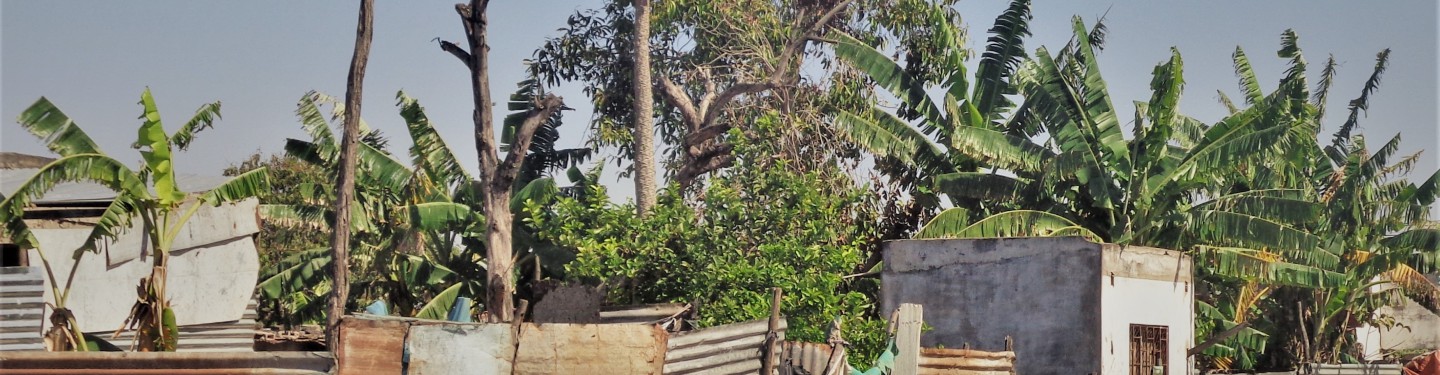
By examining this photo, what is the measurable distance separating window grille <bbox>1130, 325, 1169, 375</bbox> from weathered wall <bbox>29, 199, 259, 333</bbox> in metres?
9.79

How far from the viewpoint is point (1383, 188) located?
922 inches

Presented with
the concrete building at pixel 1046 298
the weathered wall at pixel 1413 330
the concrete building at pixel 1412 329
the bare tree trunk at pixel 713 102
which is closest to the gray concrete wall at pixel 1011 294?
the concrete building at pixel 1046 298

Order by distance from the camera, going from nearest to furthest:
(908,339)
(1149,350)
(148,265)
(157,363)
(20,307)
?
(157,363) → (20,307) → (908,339) → (148,265) → (1149,350)

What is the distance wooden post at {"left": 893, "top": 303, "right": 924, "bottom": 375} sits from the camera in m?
12.5

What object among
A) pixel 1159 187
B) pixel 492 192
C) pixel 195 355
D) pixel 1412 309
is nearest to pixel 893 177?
pixel 1159 187

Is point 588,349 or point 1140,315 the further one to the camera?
point 1140,315

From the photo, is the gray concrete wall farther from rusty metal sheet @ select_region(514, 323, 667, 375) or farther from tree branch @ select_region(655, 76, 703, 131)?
rusty metal sheet @ select_region(514, 323, 667, 375)

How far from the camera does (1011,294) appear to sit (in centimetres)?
1612

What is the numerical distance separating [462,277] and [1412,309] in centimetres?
2563

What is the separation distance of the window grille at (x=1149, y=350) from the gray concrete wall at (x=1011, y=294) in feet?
3.56

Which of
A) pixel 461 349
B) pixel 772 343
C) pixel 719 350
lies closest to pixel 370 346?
pixel 461 349

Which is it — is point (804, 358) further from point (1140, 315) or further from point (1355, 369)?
point (1355, 369)

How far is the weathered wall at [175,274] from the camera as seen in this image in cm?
1281

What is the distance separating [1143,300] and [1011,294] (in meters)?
1.75
